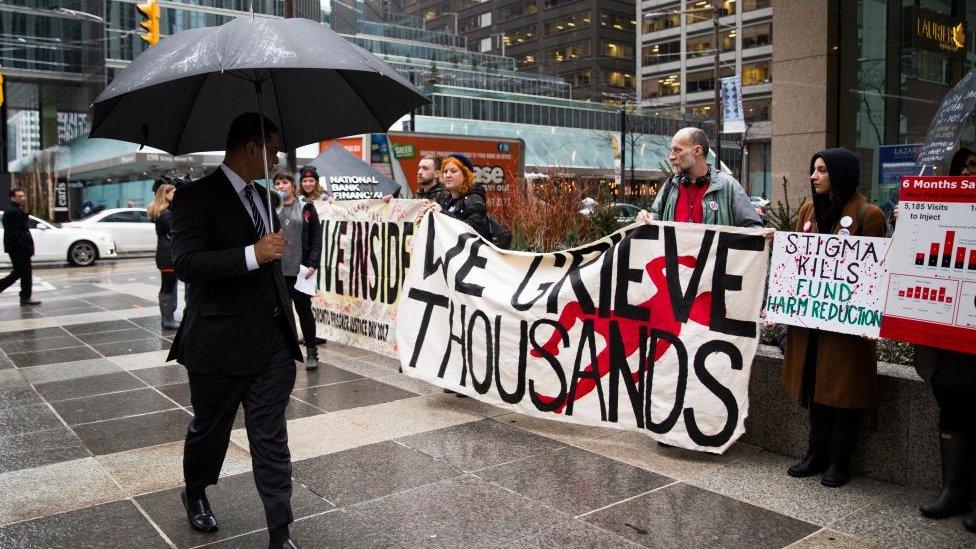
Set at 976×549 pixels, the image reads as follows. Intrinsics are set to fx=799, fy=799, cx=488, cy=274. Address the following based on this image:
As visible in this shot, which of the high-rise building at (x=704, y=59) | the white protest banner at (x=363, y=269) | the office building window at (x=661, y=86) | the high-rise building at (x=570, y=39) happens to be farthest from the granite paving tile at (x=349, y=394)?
the high-rise building at (x=570, y=39)

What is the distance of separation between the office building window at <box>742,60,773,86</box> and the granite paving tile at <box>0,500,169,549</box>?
317 ft

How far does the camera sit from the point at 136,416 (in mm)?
6355

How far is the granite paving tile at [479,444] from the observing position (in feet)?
17.2

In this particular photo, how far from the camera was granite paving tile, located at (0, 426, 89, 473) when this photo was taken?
5.23 metres

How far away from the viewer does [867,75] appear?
1066cm

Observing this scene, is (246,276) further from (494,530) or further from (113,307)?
(113,307)

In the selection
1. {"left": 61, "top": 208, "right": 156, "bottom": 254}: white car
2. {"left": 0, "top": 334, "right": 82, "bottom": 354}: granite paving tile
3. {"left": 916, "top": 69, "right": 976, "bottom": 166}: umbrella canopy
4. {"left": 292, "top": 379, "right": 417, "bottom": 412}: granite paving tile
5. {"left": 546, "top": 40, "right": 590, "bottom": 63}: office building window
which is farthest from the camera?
{"left": 546, "top": 40, "right": 590, "bottom": 63}: office building window

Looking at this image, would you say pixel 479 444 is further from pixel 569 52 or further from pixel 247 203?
pixel 569 52

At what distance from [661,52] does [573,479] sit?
361 ft

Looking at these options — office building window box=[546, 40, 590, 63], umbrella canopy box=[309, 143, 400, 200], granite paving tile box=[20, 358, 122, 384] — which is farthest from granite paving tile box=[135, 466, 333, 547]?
office building window box=[546, 40, 590, 63]

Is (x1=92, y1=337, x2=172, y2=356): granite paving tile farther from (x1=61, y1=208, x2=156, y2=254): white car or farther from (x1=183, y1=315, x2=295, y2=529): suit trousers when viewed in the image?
(x1=61, y1=208, x2=156, y2=254): white car

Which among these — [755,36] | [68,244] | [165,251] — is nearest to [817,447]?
[165,251]

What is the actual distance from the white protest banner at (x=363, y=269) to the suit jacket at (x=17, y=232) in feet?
22.9

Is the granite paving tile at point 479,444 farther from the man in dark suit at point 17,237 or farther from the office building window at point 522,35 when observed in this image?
the office building window at point 522,35
